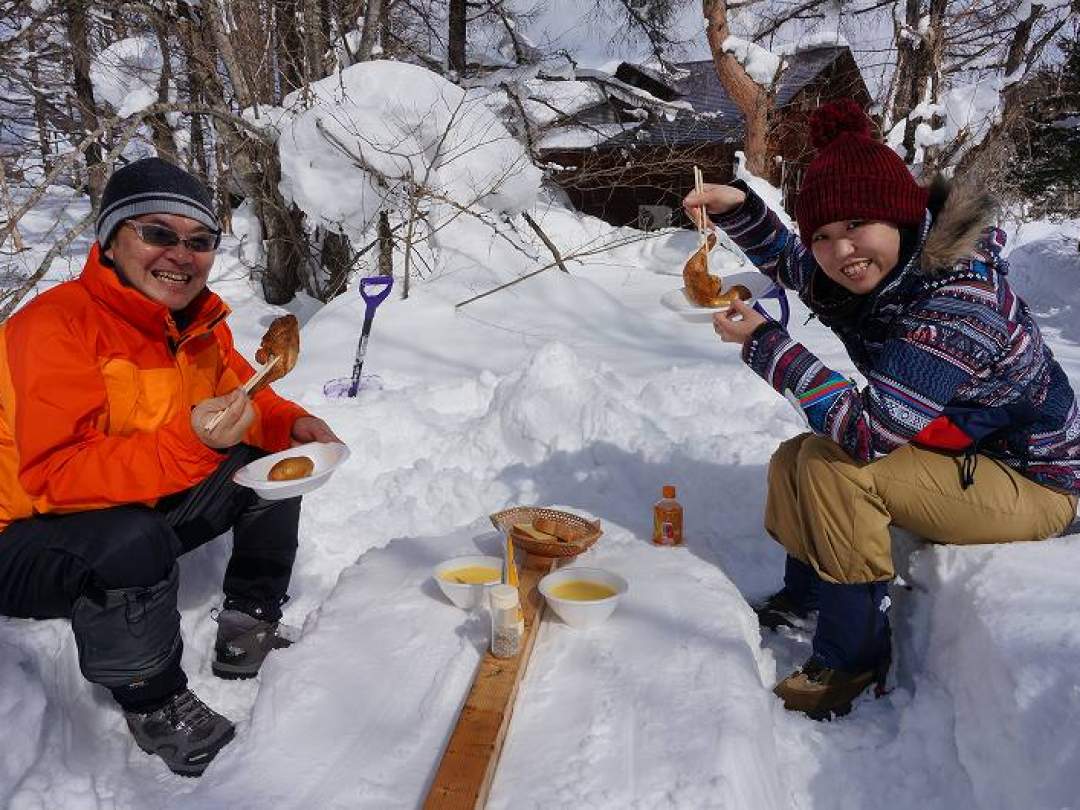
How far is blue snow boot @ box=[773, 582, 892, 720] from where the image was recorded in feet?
7.22

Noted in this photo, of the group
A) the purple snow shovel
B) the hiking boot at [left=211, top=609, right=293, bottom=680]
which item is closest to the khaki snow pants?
the hiking boot at [left=211, top=609, right=293, bottom=680]

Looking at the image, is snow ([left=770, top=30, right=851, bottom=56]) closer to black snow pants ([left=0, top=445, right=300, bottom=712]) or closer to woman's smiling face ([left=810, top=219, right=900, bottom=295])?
woman's smiling face ([left=810, top=219, right=900, bottom=295])

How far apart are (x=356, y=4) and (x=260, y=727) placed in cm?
845

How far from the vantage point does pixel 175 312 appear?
2.30 meters

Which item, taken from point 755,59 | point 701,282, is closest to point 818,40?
point 755,59

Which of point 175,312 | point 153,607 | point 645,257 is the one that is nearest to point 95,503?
point 153,607

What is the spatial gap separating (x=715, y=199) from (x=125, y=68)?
11.1m

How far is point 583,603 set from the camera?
2086 mm

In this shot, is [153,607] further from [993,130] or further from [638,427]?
[993,130]

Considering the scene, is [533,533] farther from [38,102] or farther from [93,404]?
[38,102]

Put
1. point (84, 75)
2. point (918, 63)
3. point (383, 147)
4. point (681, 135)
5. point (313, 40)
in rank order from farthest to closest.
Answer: point (681, 135)
point (84, 75)
point (918, 63)
point (313, 40)
point (383, 147)

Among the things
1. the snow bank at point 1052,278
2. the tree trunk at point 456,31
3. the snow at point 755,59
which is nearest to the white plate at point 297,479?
the snow bank at point 1052,278

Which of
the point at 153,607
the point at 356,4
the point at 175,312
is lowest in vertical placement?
the point at 153,607

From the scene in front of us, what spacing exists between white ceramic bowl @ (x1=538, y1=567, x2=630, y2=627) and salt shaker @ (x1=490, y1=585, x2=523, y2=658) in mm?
194
